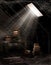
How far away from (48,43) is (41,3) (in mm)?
1927

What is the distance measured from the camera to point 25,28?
36.4 ft

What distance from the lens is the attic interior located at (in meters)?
9.91

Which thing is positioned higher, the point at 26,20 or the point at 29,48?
the point at 26,20

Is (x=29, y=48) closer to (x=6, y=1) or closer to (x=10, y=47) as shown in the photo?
(x=10, y=47)

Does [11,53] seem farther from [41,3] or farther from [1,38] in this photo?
[41,3]

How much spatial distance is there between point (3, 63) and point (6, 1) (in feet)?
8.33

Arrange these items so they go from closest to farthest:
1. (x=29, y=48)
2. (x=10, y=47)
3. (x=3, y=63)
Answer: (x=3, y=63)
(x=10, y=47)
(x=29, y=48)

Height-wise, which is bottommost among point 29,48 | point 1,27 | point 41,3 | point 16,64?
point 16,64

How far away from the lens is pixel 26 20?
10.9 meters

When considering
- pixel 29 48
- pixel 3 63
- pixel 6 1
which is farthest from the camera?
pixel 29 48

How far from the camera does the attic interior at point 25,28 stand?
9.91m

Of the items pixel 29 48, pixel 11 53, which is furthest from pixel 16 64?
pixel 29 48

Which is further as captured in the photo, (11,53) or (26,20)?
(26,20)

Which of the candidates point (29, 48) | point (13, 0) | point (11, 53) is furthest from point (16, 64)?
point (13, 0)
